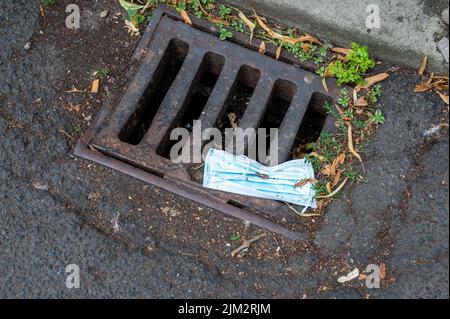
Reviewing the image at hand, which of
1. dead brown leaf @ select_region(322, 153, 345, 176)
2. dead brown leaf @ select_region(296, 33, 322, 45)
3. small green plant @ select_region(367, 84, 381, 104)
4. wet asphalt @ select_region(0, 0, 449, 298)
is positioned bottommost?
wet asphalt @ select_region(0, 0, 449, 298)

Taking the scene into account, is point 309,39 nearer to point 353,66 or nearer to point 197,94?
point 353,66

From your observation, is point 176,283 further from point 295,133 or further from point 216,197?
point 295,133

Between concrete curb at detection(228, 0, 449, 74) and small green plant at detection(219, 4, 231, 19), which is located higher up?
concrete curb at detection(228, 0, 449, 74)

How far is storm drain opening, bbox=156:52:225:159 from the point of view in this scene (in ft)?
7.98

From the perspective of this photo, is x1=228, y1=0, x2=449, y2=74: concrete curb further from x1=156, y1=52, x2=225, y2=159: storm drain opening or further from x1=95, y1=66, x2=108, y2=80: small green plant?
x1=95, y1=66, x2=108, y2=80: small green plant

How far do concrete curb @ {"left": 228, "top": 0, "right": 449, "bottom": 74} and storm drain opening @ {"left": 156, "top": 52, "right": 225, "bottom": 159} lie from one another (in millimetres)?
311

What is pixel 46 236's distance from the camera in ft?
7.48

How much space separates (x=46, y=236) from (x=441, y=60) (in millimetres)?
1746

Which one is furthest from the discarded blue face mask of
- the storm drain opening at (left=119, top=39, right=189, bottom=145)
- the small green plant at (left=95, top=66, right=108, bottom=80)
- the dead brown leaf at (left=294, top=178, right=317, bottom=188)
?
the small green plant at (left=95, top=66, right=108, bottom=80)

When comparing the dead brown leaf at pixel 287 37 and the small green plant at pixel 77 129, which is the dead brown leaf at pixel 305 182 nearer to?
the dead brown leaf at pixel 287 37

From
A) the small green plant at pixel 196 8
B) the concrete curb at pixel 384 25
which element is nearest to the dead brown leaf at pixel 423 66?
the concrete curb at pixel 384 25

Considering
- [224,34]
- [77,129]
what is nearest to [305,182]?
[224,34]

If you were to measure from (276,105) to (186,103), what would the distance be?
18.4 inches

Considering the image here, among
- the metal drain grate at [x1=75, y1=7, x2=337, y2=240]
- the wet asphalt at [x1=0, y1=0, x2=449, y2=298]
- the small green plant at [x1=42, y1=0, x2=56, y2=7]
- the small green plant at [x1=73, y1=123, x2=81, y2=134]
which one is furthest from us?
the small green plant at [x1=42, y1=0, x2=56, y2=7]
